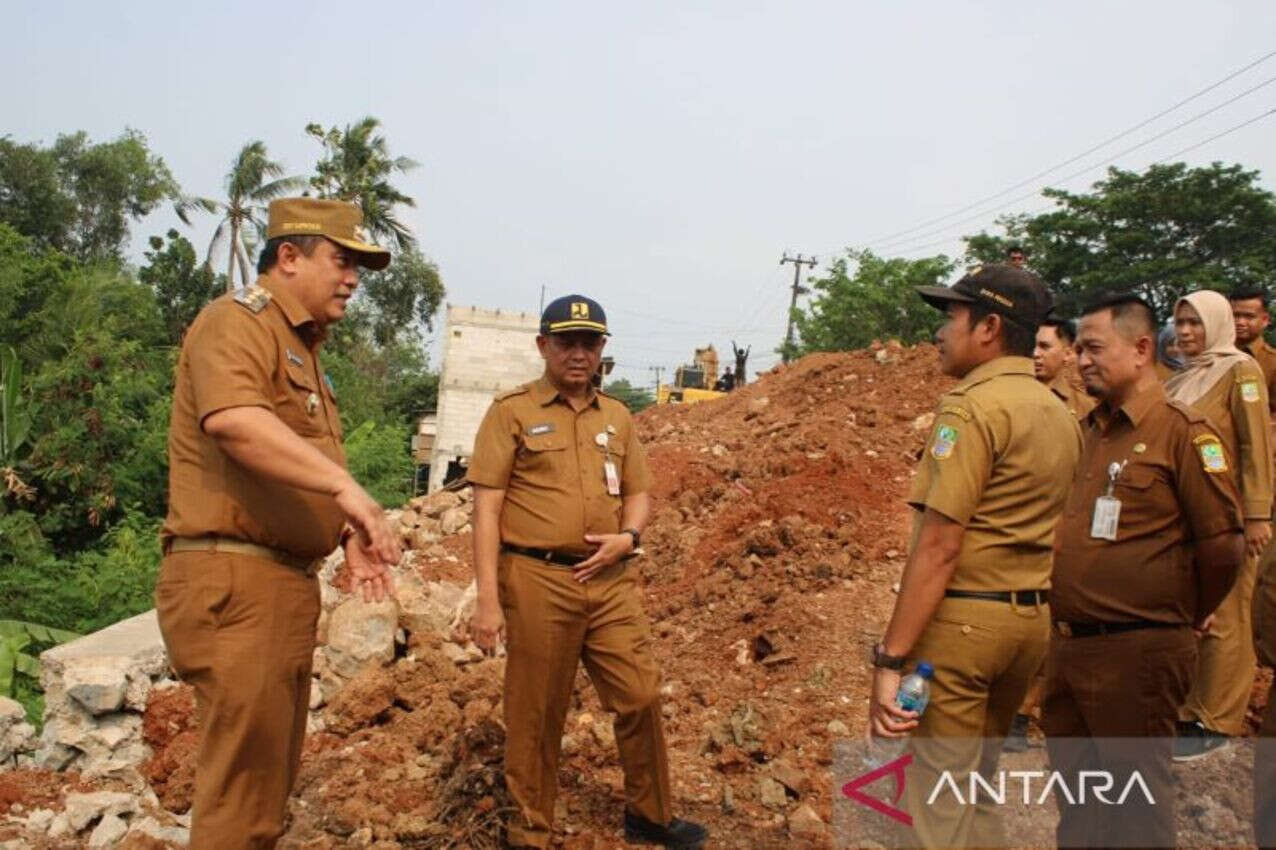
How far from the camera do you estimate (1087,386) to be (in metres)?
3.56

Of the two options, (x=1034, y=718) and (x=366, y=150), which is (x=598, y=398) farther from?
(x=366, y=150)

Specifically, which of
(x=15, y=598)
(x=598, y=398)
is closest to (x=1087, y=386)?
(x=598, y=398)

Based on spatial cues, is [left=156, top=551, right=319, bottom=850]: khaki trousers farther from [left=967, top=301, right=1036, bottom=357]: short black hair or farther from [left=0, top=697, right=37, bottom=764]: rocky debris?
[left=0, top=697, right=37, bottom=764]: rocky debris

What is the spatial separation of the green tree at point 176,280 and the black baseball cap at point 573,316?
24827 mm

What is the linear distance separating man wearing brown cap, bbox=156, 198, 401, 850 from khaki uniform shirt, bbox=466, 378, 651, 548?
1.09 meters

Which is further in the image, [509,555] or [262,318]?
[509,555]

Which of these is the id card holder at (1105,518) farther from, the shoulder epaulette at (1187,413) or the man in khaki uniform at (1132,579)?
the shoulder epaulette at (1187,413)

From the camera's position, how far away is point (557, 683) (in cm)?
391

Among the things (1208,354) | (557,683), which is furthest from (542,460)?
(1208,354)

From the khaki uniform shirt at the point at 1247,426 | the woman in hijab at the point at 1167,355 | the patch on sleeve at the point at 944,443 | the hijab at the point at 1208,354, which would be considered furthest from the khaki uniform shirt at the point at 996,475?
the woman in hijab at the point at 1167,355

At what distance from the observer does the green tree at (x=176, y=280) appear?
26469 millimetres

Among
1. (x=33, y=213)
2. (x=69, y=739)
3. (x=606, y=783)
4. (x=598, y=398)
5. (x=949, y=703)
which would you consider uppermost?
(x=33, y=213)

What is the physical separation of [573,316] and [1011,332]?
66.8 inches

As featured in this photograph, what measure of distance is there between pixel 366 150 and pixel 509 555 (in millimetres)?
25205
